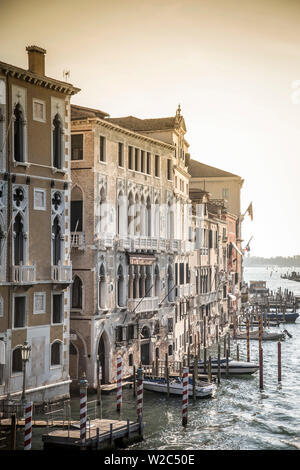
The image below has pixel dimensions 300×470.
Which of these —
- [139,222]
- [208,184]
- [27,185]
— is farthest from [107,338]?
[208,184]

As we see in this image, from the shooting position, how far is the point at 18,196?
2164 cm

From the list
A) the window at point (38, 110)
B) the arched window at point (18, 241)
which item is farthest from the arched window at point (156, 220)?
the arched window at point (18, 241)

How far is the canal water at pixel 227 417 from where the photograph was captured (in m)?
20.2

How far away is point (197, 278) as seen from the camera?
3891 cm

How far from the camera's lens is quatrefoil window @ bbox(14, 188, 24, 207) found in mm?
21547

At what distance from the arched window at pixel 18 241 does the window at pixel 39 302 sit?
3.94 feet

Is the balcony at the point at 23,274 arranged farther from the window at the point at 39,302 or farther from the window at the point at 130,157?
the window at the point at 130,157

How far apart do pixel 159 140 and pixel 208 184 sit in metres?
26.3

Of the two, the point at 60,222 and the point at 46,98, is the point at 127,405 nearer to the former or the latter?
the point at 60,222

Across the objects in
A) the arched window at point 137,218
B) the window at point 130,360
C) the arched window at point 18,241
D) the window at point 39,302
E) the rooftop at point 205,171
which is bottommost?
the window at point 130,360

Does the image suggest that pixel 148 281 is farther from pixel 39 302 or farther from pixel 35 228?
pixel 35 228

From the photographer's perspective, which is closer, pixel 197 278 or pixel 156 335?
pixel 156 335

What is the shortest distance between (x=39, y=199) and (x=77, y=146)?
4.50m

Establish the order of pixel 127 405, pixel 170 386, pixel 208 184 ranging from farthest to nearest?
pixel 208 184
pixel 170 386
pixel 127 405
